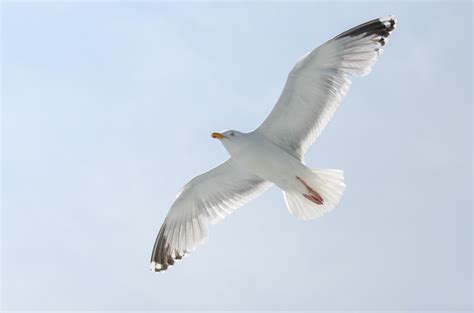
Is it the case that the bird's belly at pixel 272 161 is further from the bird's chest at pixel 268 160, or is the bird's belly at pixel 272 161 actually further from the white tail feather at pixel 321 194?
the white tail feather at pixel 321 194

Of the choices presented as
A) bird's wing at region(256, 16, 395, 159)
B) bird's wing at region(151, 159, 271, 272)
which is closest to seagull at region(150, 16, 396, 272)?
bird's wing at region(256, 16, 395, 159)

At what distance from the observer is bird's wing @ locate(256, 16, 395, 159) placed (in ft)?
25.8

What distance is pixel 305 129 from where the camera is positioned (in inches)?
324

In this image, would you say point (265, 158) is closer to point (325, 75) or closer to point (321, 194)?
point (321, 194)

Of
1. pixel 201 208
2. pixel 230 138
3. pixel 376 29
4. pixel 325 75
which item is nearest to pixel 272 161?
pixel 230 138

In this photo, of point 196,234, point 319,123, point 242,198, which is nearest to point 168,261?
point 196,234

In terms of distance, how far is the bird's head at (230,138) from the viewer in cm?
788

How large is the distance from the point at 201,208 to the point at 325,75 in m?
1.92

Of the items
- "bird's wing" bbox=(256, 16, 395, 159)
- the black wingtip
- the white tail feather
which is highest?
the black wingtip

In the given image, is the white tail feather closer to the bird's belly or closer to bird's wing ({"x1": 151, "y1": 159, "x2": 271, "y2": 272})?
the bird's belly

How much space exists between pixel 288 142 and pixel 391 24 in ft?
4.84

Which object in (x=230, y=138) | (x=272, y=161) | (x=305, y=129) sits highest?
(x=305, y=129)

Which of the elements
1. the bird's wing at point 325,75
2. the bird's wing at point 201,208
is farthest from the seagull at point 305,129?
the bird's wing at point 201,208

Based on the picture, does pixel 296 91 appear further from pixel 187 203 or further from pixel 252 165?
pixel 187 203
